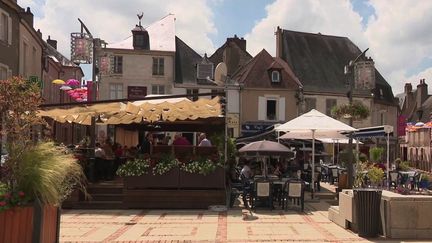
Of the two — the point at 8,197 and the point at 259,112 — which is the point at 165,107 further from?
the point at 259,112

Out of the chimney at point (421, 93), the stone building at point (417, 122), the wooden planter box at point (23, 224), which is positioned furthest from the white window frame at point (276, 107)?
the chimney at point (421, 93)

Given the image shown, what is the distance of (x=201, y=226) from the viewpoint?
996cm

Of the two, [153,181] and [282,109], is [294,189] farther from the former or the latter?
[282,109]

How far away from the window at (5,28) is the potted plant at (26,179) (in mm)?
15623

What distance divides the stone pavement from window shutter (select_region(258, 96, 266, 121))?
78.7 ft

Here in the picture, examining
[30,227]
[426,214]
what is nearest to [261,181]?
[426,214]

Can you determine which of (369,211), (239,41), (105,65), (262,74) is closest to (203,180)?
(369,211)

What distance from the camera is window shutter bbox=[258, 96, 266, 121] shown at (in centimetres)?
3656

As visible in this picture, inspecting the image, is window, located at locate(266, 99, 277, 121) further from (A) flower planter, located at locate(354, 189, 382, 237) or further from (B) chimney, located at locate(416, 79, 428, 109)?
(B) chimney, located at locate(416, 79, 428, 109)

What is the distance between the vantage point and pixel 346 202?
31.4ft

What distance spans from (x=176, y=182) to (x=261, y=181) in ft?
6.52

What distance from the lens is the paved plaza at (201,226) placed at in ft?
28.5

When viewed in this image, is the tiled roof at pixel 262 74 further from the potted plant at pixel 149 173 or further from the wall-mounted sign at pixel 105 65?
the potted plant at pixel 149 173

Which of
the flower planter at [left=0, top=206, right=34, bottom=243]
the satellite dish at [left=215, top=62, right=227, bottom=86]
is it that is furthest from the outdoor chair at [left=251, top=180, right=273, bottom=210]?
the flower planter at [left=0, top=206, right=34, bottom=243]
